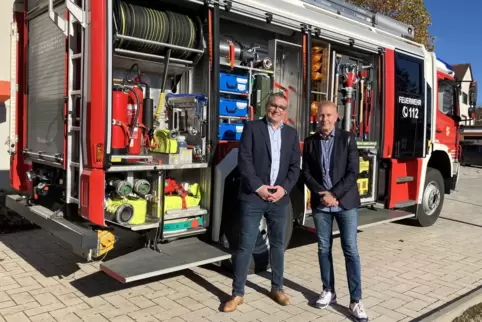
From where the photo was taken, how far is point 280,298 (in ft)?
14.5

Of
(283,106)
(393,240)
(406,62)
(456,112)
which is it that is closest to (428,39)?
(456,112)

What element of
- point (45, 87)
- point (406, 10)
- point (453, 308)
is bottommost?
point (453, 308)

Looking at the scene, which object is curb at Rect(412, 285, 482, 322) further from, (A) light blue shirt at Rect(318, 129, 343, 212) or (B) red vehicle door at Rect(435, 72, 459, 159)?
(B) red vehicle door at Rect(435, 72, 459, 159)

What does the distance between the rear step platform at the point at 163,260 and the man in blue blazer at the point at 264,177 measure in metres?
0.42

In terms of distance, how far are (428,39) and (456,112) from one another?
11.0 meters

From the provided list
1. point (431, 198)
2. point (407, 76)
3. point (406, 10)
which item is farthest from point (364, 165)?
point (406, 10)

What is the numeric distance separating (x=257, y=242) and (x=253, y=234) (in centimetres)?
116

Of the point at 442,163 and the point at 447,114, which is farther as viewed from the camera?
the point at 447,114

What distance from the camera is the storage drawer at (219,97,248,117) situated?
5.18 meters

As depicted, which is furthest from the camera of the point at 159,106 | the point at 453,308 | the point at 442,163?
the point at 442,163

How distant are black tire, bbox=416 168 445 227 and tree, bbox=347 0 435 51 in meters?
10.7

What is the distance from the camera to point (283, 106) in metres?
4.12

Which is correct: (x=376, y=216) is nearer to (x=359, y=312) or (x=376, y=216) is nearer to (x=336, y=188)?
(x=359, y=312)

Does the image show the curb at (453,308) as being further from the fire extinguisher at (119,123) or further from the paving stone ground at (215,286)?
the fire extinguisher at (119,123)
